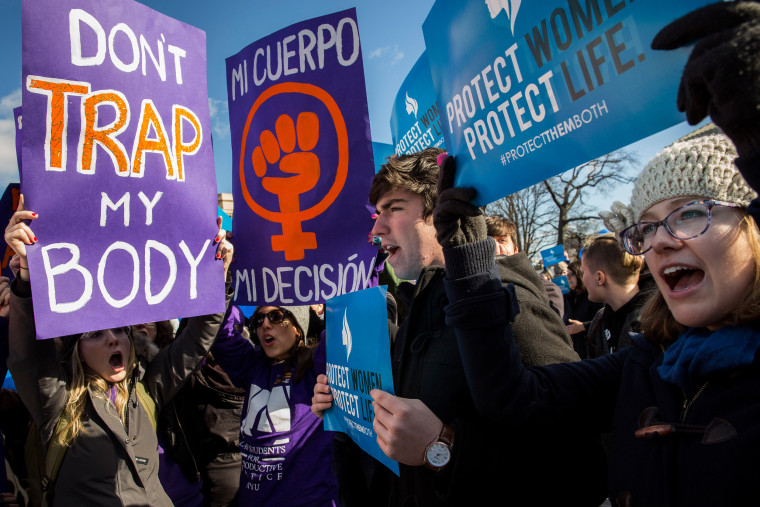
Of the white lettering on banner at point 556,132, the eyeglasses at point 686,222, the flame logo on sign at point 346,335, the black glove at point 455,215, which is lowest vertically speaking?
the flame logo on sign at point 346,335

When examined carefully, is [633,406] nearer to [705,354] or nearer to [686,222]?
[705,354]

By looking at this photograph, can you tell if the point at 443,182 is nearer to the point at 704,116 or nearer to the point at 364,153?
the point at 704,116

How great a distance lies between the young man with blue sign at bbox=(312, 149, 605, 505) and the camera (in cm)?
125

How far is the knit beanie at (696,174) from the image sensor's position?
0.96 meters

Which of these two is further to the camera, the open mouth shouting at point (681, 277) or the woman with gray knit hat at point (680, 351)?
the open mouth shouting at point (681, 277)

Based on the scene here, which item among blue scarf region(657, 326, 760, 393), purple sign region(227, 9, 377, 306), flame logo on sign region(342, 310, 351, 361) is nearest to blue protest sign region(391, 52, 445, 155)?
purple sign region(227, 9, 377, 306)

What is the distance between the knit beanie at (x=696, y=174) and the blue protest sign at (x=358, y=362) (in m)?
0.76

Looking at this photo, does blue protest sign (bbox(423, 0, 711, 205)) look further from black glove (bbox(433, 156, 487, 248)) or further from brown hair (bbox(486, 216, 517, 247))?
brown hair (bbox(486, 216, 517, 247))

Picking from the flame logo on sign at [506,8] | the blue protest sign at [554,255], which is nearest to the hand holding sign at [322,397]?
the flame logo on sign at [506,8]

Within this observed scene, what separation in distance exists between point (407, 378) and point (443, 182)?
65 cm

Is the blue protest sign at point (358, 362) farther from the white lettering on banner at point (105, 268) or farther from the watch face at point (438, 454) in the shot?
the white lettering on banner at point (105, 268)

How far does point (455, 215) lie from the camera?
127 cm

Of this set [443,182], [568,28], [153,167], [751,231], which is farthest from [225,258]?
[751,231]

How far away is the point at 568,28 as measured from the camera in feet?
3.21
